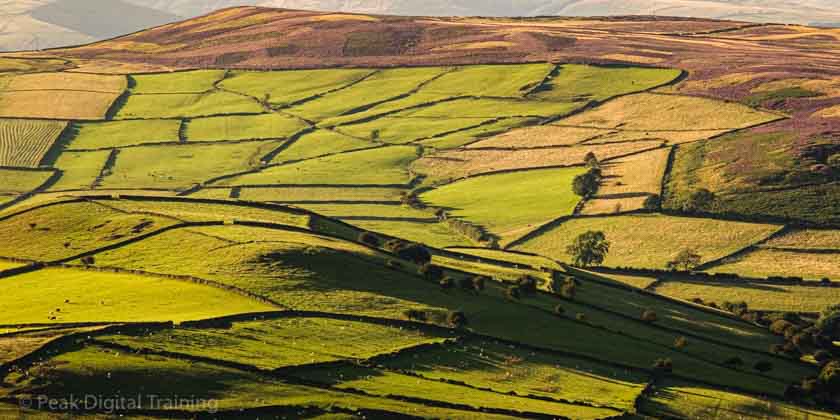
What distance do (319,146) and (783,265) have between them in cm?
8972

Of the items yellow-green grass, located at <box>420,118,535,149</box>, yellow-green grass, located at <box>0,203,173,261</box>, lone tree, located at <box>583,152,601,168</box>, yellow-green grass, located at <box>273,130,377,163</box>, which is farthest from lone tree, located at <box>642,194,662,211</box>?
yellow-green grass, located at <box>0,203,173,261</box>

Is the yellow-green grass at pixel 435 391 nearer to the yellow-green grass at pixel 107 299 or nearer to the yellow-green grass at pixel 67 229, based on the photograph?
the yellow-green grass at pixel 107 299

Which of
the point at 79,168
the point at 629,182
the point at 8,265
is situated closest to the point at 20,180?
the point at 79,168

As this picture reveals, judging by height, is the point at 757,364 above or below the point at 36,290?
below

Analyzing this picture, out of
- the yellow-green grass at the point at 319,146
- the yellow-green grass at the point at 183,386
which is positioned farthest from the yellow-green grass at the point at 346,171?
the yellow-green grass at the point at 183,386

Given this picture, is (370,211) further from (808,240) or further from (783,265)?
(808,240)

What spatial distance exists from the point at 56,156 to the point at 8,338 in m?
130

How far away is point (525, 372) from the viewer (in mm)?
73125

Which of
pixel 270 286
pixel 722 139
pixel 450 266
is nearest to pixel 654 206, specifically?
pixel 722 139

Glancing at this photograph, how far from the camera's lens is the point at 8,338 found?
59531 mm

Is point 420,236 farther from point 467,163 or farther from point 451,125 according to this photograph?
point 451,125

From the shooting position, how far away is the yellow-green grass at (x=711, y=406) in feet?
234

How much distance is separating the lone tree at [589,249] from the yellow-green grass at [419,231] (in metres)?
14.5

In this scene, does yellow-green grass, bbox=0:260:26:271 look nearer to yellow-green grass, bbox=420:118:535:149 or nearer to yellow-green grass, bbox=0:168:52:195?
yellow-green grass, bbox=0:168:52:195
